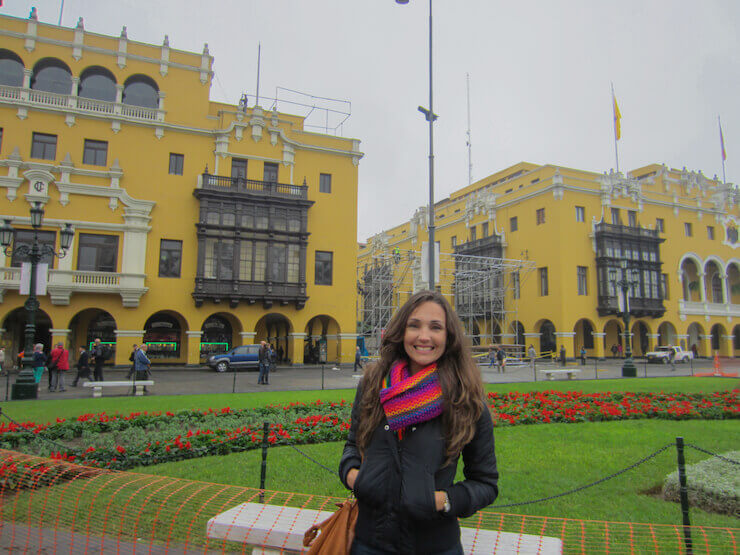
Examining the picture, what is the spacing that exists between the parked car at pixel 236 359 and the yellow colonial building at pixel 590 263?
12.7 metres

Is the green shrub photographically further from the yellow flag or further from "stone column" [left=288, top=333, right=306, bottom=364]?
the yellow flag

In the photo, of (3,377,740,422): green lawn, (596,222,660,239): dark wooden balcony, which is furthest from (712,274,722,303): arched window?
(3,377,740,422): green lawn

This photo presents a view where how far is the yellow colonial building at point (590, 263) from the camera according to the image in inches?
1511

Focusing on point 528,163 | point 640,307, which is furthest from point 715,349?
point 528,163

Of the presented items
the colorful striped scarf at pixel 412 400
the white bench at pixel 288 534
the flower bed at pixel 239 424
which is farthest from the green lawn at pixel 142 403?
the colorful striped scarf at pixel 412 400

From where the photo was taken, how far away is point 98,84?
29.6 meters

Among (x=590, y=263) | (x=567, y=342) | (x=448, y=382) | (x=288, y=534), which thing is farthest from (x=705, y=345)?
(x=448, y=382)

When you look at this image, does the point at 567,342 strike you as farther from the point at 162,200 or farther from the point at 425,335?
the point at 425,335

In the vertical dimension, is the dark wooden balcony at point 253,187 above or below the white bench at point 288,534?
above

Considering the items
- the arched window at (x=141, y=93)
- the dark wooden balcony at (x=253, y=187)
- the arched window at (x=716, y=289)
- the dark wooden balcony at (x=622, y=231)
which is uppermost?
the arched window at (x=141, y=93)

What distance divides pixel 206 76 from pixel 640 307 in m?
37.1

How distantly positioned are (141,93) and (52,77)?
4.94 m

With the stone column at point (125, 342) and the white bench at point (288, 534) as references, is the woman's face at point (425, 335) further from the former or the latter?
the stone column at point (125, 342)

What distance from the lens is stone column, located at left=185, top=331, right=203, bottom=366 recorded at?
28.1m
